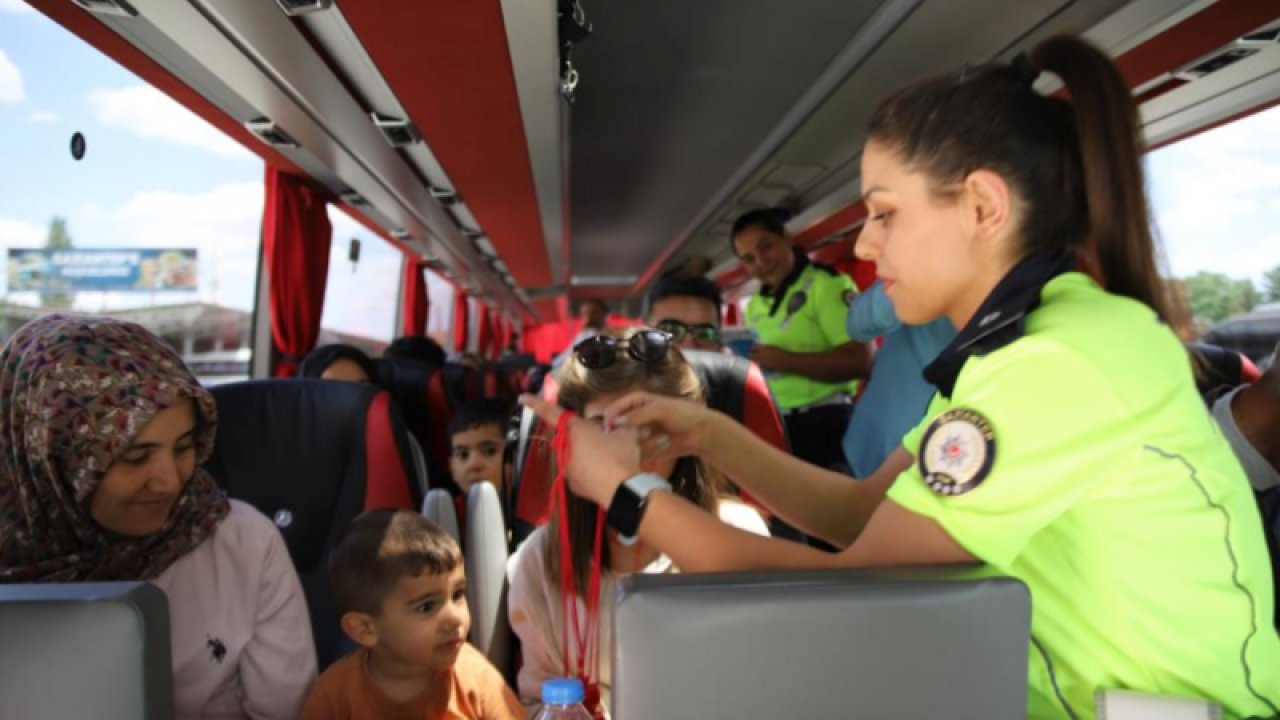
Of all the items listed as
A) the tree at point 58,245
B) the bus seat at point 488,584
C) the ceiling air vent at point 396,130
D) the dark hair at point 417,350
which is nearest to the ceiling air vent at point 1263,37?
the bus seat at point 488,584

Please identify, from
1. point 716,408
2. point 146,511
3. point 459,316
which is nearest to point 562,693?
point 146,511

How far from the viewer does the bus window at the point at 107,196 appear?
3055 millimetres

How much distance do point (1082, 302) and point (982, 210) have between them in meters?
0.20

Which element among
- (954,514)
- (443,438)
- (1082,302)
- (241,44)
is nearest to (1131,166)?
(1082,302)

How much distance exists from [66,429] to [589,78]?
160 inches

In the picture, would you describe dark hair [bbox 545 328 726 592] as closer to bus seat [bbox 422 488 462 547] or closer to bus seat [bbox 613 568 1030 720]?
bus seat [bbox 422 488 462 547]

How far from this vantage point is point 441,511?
240 centimetres

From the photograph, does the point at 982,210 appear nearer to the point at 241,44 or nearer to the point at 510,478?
the point at 510,478

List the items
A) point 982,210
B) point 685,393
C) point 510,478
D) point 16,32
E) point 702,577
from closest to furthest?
point 702,577, point 982,210, point 685,393, point 510,478, point 16,32

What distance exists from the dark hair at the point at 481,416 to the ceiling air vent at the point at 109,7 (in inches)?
81.6

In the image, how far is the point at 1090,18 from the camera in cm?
364

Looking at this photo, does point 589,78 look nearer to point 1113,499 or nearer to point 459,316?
point 1113,499

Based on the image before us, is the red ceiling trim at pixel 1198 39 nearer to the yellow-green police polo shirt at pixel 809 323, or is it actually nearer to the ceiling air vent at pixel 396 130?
the yellow-green police polo shirt at pixel 809 323

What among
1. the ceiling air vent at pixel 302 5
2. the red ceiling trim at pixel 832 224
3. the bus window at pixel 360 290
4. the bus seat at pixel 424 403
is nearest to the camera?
the ceiling air vent at pixel 302 5
